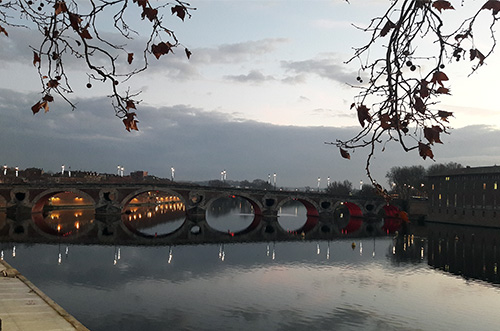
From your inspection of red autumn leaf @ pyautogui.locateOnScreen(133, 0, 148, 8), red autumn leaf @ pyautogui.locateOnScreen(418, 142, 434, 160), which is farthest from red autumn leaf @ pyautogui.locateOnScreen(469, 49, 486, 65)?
red autumn leaf @ pyautogui.locateOnScreen(133, 0, 148, 8)

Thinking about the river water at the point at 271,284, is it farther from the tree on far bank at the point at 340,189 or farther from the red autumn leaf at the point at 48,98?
the tree on far bank at the point at 340,189

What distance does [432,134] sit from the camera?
380 centimetres

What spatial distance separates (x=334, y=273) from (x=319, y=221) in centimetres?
5654

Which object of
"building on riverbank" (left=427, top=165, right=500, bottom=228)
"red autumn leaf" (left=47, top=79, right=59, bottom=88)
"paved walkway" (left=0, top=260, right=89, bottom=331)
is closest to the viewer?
"red autumn leaf" (left=47, top=79, right=59, bottom=88)

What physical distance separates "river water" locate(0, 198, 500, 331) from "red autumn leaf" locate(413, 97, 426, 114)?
2556 centimetres

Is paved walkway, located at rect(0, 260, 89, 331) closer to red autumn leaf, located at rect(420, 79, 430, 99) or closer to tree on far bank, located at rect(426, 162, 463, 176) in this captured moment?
red autumn leaf, located at rect(420, 79, 430, 99)

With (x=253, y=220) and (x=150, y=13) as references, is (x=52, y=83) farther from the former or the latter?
(x=253, y=220)

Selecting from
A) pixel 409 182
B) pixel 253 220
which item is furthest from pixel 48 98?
pixel 409 182

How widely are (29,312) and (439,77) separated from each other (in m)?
20.9

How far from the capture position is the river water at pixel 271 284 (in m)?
29.5

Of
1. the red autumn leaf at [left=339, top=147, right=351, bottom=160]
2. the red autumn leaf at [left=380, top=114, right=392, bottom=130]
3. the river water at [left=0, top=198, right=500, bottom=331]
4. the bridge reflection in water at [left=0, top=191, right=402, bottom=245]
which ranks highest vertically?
the red autumn leaf at [left=380, top=114, right=392, bottom=130]

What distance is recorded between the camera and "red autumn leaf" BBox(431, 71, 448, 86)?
13.0ft

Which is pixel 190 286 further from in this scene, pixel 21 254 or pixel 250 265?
pixel 21 254

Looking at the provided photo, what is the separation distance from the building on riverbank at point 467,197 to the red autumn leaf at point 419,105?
266 feet
